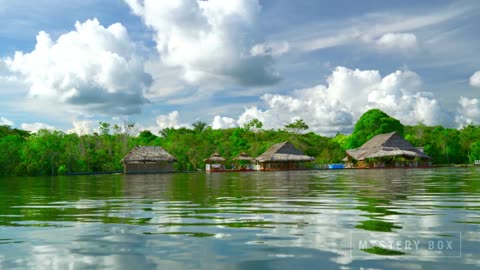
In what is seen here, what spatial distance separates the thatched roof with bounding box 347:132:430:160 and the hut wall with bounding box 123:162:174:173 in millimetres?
24382

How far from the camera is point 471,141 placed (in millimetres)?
70688

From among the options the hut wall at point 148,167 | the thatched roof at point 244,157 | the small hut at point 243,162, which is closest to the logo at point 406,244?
the hut wall at point 148,167

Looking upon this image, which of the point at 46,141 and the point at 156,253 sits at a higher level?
the point at 46,141

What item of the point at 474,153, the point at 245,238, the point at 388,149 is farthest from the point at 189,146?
the point at 245,238

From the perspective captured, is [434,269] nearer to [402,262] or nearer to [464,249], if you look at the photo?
[402,262]

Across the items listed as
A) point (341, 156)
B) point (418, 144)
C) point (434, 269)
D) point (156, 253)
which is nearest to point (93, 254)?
point (156, 253)

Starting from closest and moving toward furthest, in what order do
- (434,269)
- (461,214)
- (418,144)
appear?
(434,269)
(461,214)
(418,144)

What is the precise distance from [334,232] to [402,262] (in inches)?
63.3

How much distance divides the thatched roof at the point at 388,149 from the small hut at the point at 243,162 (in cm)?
1350

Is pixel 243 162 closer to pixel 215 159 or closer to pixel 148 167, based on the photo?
pixel 215 159

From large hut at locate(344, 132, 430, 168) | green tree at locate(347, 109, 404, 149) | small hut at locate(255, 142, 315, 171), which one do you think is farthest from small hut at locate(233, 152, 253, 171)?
green tree at locate(347, 109, 404, 149)

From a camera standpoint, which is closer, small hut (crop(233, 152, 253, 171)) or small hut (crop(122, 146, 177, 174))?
small hut (crop(122, 146, 177, 174))

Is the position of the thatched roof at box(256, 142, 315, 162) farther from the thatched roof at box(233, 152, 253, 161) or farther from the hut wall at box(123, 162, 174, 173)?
the hut wall at box(123, 162, 174, 173)

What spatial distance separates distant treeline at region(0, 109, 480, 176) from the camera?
1912 inches
